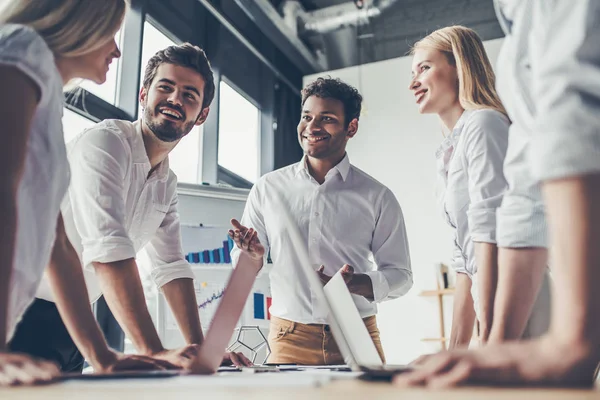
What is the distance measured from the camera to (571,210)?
54 centimetres

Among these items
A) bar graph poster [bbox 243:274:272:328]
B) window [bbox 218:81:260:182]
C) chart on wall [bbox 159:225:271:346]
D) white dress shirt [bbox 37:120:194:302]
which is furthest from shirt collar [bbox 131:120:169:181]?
window [bbox 218:81:260:182]

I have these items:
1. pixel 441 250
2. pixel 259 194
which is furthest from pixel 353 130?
pixel 441 250

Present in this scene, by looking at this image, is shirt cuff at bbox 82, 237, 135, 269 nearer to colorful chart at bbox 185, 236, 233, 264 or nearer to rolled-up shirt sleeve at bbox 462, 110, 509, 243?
rolled-up shirt sleeve at bbox 462, 110, 509, 243

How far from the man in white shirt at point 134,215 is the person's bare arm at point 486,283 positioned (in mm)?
626

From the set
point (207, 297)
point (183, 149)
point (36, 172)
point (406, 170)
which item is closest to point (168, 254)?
point (36, 172)

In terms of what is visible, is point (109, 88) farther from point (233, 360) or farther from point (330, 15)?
point (330, 15)

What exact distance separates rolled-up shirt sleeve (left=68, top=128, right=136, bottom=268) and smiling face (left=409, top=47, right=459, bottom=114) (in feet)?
3.42

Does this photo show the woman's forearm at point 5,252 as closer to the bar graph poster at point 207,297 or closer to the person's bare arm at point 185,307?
the person's bare arm at point 185,307

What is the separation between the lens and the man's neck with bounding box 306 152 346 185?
7.63 ft

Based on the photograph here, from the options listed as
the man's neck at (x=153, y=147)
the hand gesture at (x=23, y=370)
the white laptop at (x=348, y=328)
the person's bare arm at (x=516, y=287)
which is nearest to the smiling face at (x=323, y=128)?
the man's neck at (x=153, y=147)

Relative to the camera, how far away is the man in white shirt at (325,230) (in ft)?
6.19

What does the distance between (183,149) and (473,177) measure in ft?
9.57

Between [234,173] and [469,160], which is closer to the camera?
[469,160]

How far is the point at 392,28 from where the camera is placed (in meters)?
5.39
